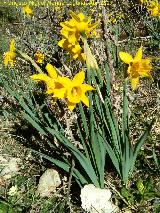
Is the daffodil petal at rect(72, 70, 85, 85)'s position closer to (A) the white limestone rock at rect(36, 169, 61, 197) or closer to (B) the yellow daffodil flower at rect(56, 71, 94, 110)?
(B) the yellow daffodil flower at rect(56, 71, 94, 110)

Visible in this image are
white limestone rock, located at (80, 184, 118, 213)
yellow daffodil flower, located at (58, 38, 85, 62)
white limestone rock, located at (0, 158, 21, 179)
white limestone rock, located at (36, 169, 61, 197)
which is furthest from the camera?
white limestone rock, located at (0, 158, 21, 179)

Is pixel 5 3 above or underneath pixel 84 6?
above

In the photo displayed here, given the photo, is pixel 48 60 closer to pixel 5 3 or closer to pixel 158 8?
pixel 158 8

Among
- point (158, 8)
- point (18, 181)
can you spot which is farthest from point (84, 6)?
point (18, 181)

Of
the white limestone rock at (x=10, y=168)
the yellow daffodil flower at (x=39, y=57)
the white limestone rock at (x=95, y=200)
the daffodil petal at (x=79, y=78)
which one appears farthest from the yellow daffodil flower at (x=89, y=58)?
the yellow daffodil flower at (x=39, y=57)

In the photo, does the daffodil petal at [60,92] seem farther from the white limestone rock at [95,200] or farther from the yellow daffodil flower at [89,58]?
the white limestone rock at [95,200]

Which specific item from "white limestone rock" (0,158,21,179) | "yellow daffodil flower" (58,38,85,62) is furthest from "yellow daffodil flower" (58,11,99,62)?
"white limestone rock" (0,158,21,179)

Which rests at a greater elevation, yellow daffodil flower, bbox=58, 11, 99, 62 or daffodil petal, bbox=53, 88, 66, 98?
yellow daffodil flower, bbox=58, 11, 99, 62

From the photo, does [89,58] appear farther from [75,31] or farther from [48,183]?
[48,183]

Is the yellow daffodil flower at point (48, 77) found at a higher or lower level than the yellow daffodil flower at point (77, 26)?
lower
